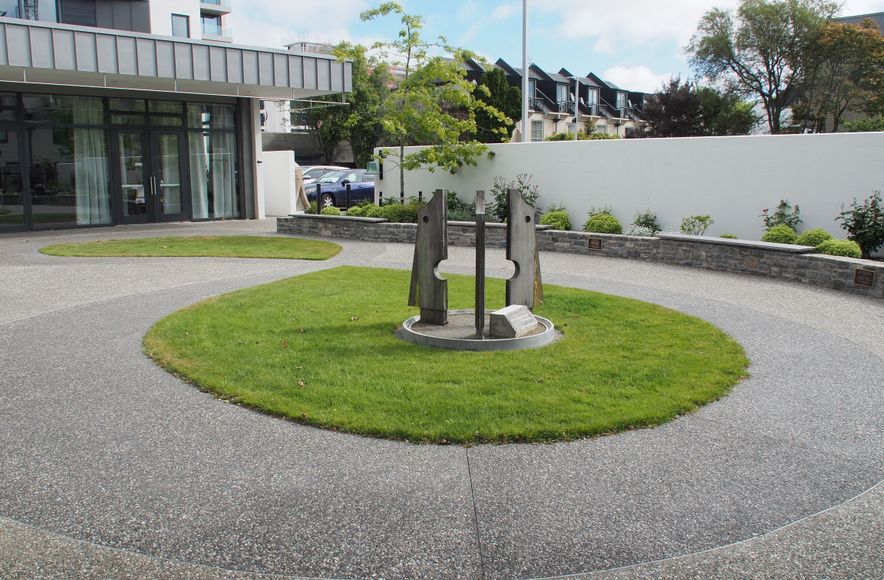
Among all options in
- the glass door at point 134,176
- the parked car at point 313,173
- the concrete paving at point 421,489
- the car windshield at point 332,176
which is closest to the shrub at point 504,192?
the glass door at point 134,176

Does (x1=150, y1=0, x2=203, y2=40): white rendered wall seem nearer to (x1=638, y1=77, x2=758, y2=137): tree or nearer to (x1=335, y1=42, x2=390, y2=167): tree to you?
(x1=335, y1=42, x2=390, y2=167): tree

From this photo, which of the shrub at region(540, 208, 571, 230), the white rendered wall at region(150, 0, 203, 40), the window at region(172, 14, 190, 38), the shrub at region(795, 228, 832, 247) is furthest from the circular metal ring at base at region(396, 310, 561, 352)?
the window at region(172, 14, 190, 38)

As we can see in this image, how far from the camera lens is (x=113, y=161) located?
802 inches

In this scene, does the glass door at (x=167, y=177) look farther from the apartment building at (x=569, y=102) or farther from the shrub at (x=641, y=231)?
the apartment building at (x=569, y=102)

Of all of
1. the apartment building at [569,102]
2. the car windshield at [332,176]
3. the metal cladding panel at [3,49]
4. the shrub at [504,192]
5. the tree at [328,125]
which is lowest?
the shrub at [504,192]

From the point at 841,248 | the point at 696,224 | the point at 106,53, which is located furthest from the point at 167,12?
the point at 841,248

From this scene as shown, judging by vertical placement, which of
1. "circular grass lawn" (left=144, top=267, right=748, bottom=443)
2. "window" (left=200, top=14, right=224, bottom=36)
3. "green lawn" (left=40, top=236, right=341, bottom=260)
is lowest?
"circular grass lawn" (left=144, top=267, right=748, bottom=443)

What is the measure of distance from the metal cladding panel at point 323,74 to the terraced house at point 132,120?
1.1 inches

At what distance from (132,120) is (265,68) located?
13.8 ft

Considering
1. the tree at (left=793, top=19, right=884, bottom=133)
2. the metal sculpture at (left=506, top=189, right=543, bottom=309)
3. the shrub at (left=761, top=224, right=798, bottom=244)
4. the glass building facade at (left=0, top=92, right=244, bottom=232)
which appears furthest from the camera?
the tree at (left=793, top=19, right=884, bottom=133)

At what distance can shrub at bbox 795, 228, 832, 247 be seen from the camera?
12516 millimetres

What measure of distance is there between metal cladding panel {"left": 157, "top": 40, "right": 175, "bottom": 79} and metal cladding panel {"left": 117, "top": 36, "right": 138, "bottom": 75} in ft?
1.79

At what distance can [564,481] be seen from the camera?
468 cm

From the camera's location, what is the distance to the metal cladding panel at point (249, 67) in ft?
62.7
